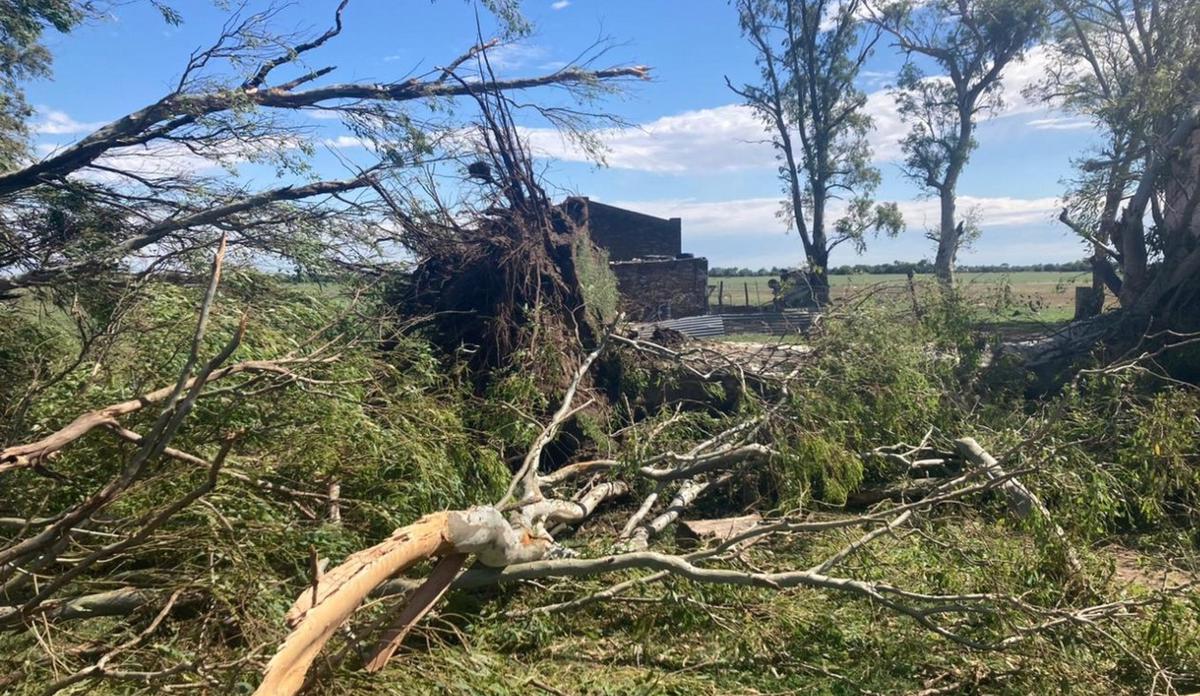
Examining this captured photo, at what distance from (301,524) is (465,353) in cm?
245

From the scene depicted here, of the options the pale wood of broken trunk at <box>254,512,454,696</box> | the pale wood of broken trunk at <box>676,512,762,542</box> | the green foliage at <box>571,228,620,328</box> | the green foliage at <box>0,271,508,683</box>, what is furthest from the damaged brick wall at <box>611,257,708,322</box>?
the pale wood of broken trunk at <box>254,512,454,696</box>

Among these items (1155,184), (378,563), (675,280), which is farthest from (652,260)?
(378,563)

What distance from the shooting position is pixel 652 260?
16891 mm

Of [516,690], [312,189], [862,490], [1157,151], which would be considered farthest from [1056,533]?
[1157,151]

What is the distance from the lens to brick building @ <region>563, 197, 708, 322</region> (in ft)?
49.9

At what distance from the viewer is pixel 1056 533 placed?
150 inches

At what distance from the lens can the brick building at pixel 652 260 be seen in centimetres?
1520

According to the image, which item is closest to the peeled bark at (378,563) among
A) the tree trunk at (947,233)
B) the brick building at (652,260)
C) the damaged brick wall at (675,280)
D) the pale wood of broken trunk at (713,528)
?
the pale wood of broken trunk at (713,528)

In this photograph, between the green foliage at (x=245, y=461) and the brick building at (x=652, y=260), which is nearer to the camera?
the green foliage at (x=245, y=461)

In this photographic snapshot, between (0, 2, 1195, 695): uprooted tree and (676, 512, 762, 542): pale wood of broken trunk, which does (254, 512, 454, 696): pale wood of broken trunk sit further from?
(676, 512, 762, 542): pale wood of broken trunk

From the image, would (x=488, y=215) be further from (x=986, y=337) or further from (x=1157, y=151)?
(x=1157, y=151)

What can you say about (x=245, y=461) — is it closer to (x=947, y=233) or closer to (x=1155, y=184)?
(x=1155, y=184)

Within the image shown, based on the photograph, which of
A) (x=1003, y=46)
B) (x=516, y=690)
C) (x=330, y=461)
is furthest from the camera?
(x=1003, y=46)

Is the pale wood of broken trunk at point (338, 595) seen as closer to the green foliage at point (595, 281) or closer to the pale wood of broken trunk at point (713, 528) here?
the pale wood of broken trunk at point (713, 528)
